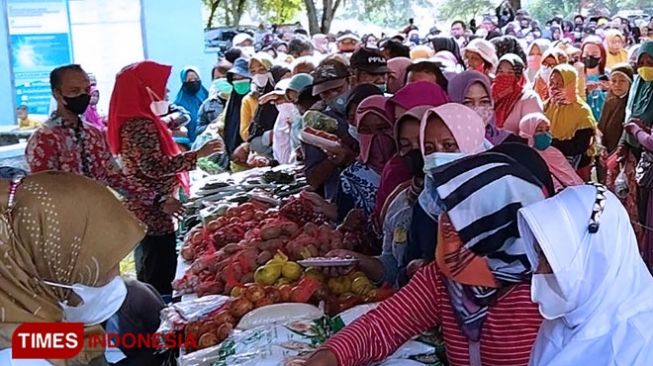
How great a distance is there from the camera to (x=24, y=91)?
8422 millimetres

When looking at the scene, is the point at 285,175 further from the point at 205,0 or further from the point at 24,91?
the point at 205,0

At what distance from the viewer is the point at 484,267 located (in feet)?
6.02

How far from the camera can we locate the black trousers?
422 cm

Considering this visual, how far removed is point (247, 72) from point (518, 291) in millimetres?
5596

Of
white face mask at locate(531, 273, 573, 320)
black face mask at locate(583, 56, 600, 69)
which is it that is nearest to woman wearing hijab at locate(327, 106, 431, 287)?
white face mask at locate(531, 273, 573, 320)

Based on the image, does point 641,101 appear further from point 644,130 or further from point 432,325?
point 432,325

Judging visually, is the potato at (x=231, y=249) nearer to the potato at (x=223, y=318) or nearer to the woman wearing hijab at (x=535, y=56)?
the potato at (x=223, y=318)

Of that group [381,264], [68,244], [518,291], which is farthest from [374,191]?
[68,244]

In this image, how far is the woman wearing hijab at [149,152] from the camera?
402 centimetres

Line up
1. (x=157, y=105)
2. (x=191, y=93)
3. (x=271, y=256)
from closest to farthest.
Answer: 1. (x=271, y=256)
2. (x=157, y=105)
3. (x=191, y=93)

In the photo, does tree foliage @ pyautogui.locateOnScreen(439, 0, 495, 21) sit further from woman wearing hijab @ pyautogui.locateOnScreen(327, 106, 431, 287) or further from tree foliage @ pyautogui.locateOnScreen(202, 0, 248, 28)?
woman wearing hijab @ pyautogui.locateOnScreen(327, 106, 431, 287)

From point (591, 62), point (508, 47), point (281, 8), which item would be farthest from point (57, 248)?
point (281, 8)

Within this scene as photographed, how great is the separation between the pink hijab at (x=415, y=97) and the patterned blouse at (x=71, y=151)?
4.99 ft

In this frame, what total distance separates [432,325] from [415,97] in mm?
1254
